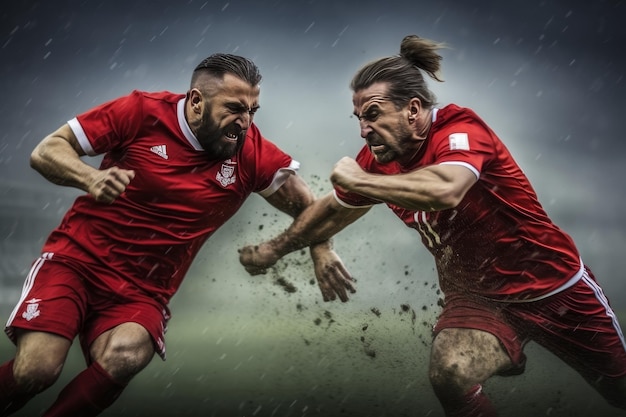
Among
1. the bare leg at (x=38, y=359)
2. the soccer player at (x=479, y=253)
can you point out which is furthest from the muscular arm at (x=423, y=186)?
the bare leg at (x=38, y=359)

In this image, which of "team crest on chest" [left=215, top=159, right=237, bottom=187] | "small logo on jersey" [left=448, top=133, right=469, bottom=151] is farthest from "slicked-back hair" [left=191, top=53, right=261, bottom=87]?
"small logo on jersey" [left=448, top=133, right=469, bottom=151]

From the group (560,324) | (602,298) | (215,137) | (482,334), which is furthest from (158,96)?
(602,298)

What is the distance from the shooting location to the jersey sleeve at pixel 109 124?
5.25m

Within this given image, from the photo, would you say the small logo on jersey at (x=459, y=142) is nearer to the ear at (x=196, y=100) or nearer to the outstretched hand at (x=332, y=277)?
the outstretched hand at (x=332, y=277)

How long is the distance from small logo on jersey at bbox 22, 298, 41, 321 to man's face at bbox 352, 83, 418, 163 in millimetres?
2421

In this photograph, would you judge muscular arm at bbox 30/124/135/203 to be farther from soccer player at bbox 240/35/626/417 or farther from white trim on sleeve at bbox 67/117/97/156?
soccer player at bbox 240/35/626/417

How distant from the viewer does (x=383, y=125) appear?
16.6 feet

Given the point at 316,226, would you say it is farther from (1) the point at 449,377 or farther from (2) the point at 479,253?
(1) the point at 449,377

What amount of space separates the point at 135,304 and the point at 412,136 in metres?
2.25

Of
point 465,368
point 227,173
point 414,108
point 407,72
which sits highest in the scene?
point 407,72

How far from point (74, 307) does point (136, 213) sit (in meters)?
0.78

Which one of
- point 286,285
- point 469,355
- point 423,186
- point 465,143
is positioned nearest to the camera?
point 423,186

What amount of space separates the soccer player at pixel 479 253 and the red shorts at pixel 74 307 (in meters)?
1.68

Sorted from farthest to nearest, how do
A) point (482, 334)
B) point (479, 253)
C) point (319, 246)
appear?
1. point (319, 246)
2. point (479, 253)
3. point (482, 334)
